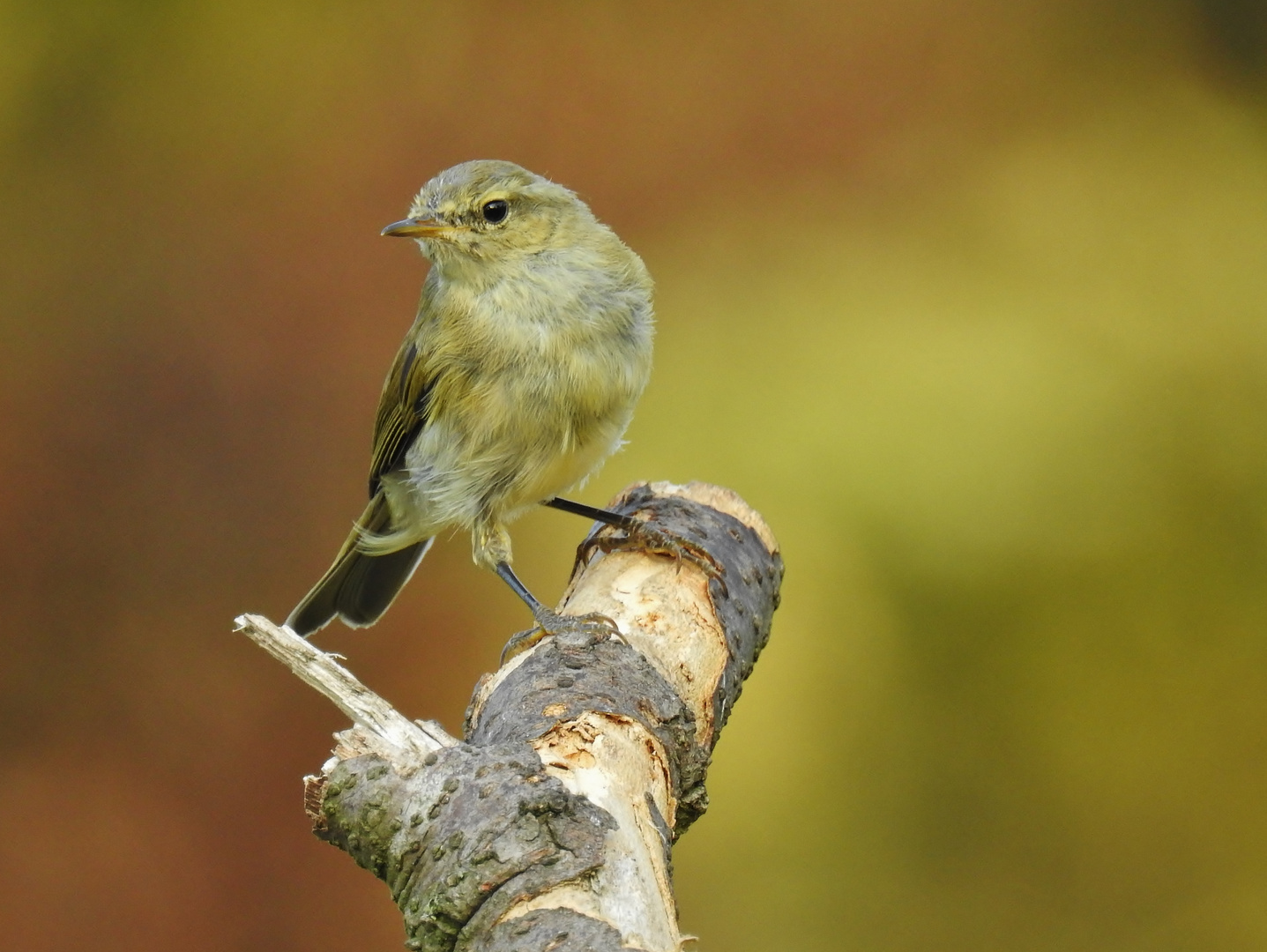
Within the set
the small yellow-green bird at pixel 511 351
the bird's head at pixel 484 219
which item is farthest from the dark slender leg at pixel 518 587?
the bird's head at pixel 484 219

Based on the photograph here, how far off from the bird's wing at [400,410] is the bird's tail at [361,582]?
0.36 feet

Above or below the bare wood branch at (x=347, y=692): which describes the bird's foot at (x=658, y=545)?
above

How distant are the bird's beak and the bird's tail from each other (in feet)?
2.14

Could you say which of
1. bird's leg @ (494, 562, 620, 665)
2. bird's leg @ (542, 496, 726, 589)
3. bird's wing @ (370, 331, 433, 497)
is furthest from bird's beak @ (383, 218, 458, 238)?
bird's leg @ (494, 562, 620, 665)

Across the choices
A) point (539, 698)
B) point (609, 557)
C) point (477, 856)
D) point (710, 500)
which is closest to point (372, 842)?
point (477, 856)

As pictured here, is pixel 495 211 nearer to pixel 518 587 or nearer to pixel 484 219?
pixel 484 219

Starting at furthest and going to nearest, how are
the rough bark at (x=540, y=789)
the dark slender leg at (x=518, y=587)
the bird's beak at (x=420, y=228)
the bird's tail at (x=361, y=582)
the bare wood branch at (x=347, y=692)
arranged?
the bird's tail at (x=361, y=582) < the bird's beak at (x=420, y=228) < the dark slender leg at (x=518, y=587) < the bare wood branch at (x=347, y=692) < the rough bark at (x=540, y=789)

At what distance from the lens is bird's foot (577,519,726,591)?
212 centimetres

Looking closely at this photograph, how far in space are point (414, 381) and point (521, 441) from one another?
0.30 meters

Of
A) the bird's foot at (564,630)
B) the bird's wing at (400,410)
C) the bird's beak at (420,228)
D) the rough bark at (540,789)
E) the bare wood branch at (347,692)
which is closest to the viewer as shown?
the rough bark at (540,789)

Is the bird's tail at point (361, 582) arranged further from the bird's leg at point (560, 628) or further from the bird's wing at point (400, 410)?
the bird's leg at point (560, 628)

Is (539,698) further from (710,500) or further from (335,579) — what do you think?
(335,579)

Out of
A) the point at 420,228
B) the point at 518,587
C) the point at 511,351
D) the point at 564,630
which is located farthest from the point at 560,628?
the point at 420,228

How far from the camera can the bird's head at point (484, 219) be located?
2.30 meters
